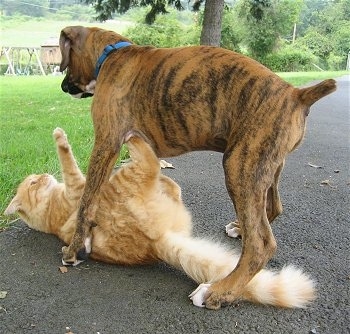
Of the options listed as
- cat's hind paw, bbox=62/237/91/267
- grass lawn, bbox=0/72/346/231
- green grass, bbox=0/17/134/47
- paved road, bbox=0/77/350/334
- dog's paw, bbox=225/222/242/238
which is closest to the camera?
paved road, bbox=0/77/350/334

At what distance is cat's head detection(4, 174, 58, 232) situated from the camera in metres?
3.76

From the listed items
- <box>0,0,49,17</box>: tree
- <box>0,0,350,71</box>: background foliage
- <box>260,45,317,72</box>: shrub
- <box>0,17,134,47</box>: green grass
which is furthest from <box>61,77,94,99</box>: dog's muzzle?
<box>260,45,317,72</box>: shrub

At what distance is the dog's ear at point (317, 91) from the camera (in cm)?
257

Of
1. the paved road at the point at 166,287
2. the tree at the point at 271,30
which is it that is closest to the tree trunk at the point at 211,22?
the paved road at the point at 166,287

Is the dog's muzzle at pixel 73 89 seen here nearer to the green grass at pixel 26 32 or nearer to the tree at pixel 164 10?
the tree at pixel 164 10

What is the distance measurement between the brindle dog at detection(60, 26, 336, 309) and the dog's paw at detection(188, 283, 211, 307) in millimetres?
35

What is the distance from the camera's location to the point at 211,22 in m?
10.0

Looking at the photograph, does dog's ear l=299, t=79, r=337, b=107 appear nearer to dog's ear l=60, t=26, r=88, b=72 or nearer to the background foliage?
dog's ear l=60, t=26, r=88, b=72

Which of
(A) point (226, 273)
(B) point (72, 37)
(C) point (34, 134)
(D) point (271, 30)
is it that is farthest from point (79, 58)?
(D) point (271, 30)

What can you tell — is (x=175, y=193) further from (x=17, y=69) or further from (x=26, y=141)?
(x=17, y=69)

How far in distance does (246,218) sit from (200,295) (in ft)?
1.65

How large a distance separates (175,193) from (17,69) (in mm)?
29881

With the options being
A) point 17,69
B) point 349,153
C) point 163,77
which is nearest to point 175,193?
point 163,77

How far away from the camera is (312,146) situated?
740 centimetres
